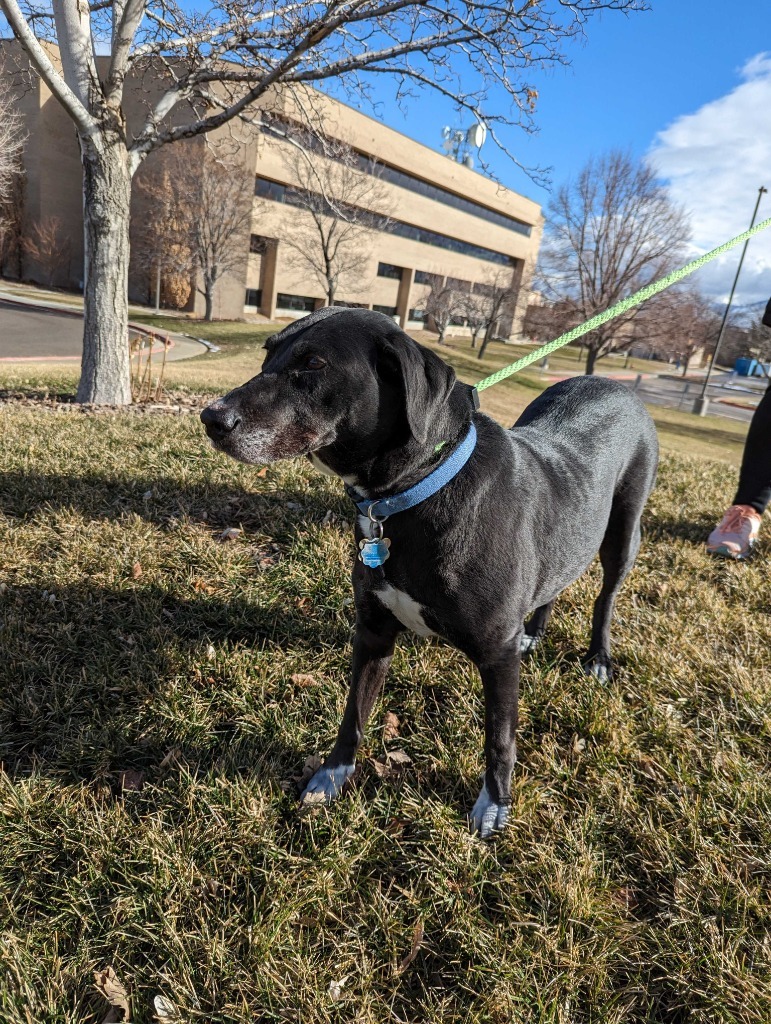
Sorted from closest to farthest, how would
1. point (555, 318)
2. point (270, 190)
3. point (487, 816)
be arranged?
point (487, 816) → point (555, 318) → point (270, 190)

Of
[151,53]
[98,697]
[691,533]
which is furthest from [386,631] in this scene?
[151,53]

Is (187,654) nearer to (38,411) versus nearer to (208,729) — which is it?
(208,729)

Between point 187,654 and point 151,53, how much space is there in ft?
24.7

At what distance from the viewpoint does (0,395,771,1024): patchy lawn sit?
1.67m

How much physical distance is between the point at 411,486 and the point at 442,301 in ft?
148

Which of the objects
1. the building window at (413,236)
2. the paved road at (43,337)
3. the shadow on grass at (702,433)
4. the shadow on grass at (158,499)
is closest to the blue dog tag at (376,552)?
the shadow on grass at (158,499)

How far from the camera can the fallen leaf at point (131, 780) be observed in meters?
2.20

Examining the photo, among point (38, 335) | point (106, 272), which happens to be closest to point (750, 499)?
point (106, 272)

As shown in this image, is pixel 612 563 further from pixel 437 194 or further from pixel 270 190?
pixel 437 194

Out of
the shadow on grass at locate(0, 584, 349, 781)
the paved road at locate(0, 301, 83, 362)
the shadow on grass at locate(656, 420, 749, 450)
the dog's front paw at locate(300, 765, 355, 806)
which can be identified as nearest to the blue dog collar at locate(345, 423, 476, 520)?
the dog's front paw at locate(300, 765, 355, 806)

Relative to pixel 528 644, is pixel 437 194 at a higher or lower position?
higher

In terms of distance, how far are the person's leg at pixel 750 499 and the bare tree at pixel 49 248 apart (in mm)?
37613

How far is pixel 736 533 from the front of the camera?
13.9 ft

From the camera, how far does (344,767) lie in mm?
2271
